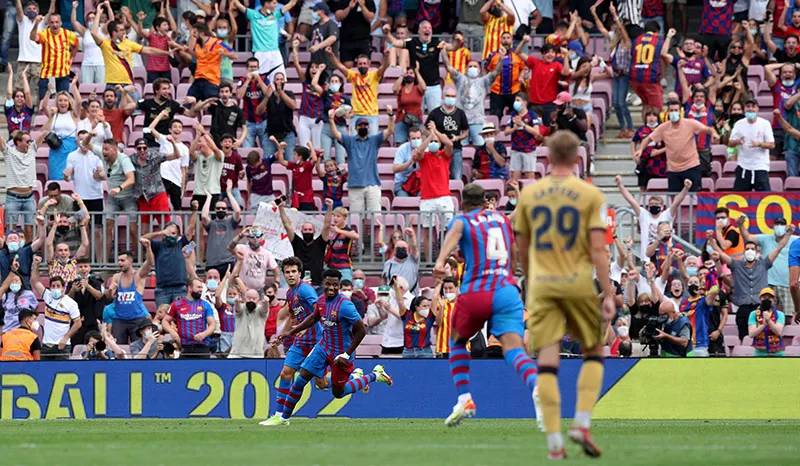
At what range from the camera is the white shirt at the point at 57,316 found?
21453mm

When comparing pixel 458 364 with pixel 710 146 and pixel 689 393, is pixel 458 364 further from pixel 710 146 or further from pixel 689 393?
pixel 710 146

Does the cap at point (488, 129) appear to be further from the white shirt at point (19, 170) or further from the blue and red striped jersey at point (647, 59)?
the white shirt at point (19, 170)

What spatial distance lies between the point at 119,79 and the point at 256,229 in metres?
5.81

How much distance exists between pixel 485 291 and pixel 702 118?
13198 mm

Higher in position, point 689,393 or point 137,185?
point 137,185

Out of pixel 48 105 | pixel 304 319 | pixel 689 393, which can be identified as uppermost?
pixel 48 105

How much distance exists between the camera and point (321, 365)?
15.6 metres

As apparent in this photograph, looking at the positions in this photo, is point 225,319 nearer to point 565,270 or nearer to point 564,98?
point 564,98

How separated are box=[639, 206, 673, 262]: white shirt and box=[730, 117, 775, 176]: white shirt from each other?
2.17m

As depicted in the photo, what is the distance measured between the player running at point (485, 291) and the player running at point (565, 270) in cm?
252

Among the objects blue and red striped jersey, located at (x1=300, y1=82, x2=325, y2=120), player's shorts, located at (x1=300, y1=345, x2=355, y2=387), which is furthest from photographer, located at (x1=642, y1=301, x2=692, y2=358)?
blue and red striped jersey, located at (x1=300, y1=82, x2=325, y2=120)

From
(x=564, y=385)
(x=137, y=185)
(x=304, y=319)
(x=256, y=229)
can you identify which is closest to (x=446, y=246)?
(x=304, y=319)

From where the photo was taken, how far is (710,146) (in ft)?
78.0

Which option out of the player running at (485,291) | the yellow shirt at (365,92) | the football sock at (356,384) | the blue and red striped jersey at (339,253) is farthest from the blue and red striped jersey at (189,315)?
the player running at (485,291)
